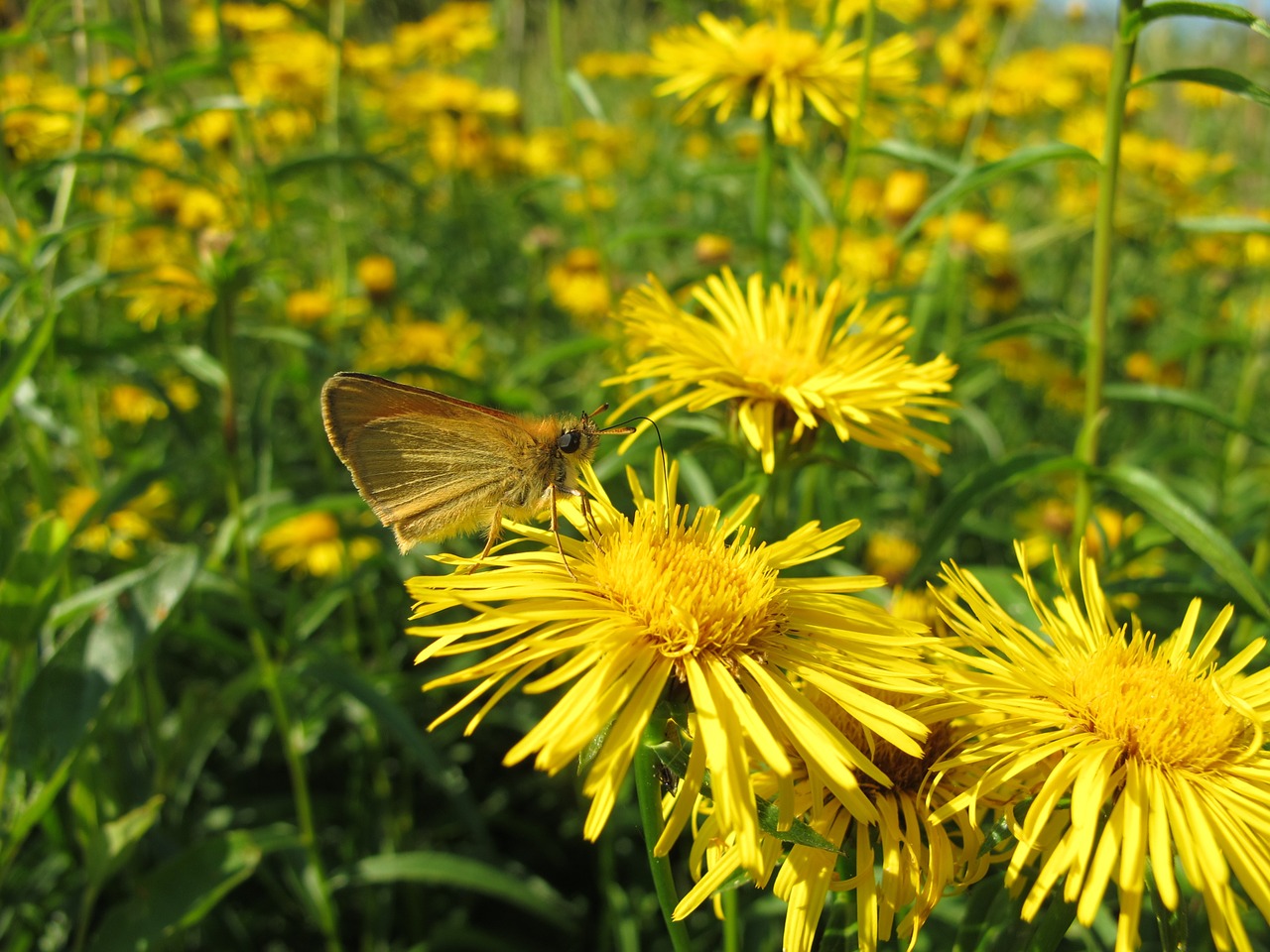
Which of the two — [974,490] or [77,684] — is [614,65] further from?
[77,684]

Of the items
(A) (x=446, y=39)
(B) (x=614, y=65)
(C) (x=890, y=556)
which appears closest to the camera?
(C) (x=890, y=556)

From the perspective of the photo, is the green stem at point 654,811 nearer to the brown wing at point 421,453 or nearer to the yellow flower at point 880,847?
the yellow flower at point 880,847

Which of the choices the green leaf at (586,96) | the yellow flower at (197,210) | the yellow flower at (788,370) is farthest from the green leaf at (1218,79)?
the yellow flower at (197,210)

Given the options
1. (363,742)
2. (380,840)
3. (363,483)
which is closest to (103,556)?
(363,742)

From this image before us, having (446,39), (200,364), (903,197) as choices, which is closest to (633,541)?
(200,364)

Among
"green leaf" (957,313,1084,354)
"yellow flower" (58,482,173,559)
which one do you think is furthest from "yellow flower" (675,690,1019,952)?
"yellow flower" (58,482,173,559)

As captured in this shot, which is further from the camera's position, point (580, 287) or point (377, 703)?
point (580, 287)

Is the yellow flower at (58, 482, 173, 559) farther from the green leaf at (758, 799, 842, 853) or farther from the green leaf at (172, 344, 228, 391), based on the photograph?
the green leaf at (758, 799, 842, 853)
